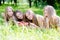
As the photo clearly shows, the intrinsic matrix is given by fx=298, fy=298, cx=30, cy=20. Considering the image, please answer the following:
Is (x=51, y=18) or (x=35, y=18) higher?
(x=51, y=18)

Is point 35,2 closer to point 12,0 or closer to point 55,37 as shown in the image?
point 12,0

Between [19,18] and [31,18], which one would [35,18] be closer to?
[31,18]

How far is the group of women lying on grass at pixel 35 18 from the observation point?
282 inches

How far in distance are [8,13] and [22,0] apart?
596 inches

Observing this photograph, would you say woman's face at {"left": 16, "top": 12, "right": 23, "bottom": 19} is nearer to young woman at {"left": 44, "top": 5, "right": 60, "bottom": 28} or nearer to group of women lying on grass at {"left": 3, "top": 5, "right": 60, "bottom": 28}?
group of women lying on grass at {"left": 3, "top": 5, "right": 60, "bottom": 28}

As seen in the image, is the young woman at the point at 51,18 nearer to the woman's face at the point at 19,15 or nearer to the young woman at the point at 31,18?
the young woman at the point at 31,18

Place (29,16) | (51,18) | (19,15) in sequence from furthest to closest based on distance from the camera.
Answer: (19,15), (29,16), (51,18)

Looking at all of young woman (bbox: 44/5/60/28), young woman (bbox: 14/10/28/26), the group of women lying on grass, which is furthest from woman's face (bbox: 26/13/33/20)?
young woman (bbox: 44/5/60/28)

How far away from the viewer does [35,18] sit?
25.4 feet

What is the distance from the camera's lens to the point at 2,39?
4.52 meters

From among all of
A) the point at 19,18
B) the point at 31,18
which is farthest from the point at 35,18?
the point at 19,18

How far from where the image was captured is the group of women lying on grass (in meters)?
7.17

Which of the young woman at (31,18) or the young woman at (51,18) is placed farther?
the young woman at (31,18)

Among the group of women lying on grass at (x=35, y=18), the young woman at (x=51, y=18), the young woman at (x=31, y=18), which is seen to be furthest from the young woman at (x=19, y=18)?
the young woman at (x=51, y=18)
